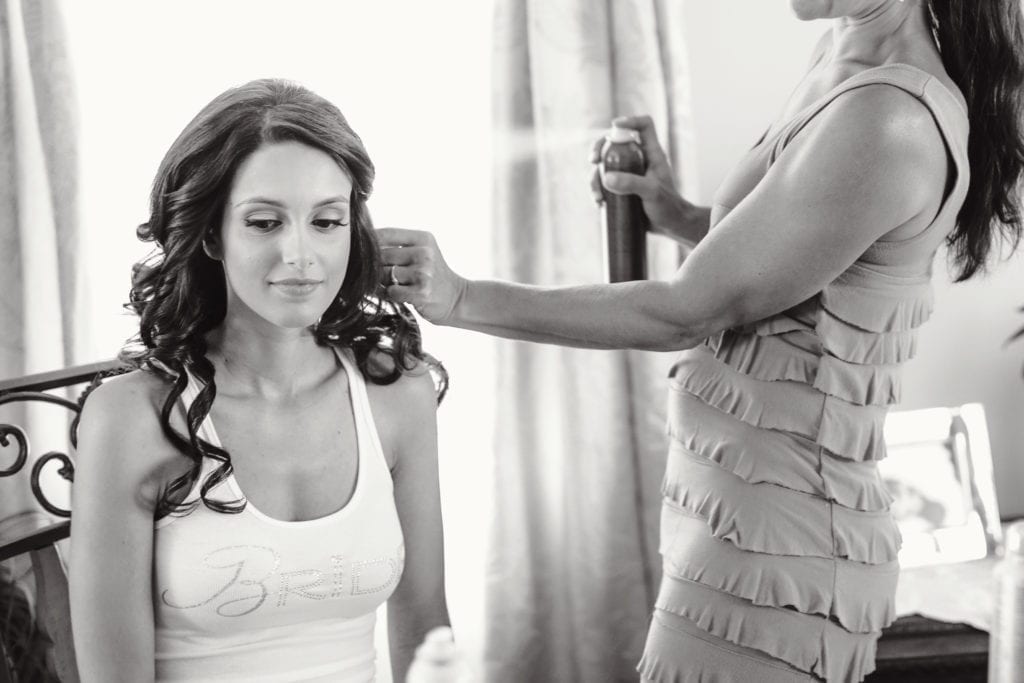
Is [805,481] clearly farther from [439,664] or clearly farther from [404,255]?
[439,664]

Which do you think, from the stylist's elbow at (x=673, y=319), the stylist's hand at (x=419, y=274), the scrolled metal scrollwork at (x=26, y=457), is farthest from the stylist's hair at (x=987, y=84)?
the scrolled metal scrollwork at (x=26, y=457)

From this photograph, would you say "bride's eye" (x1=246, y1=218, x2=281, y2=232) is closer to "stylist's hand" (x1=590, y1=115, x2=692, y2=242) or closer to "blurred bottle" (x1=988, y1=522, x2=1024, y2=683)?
"stylist's hand" (x1=590, y1=115, x2=692, y2=242)

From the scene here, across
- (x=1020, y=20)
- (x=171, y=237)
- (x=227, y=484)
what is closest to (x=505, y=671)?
(x=227, y=484)

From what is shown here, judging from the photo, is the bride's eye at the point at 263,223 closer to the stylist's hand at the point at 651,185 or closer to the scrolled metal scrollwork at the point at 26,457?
the scrolled metal scrollwork at the point at 26,457

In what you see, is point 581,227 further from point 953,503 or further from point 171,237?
point 171,237

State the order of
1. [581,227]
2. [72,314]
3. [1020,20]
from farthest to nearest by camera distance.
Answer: [581,227] → [72,314] → [1020,20]

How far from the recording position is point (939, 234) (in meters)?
1.37

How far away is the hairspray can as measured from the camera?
1.74m

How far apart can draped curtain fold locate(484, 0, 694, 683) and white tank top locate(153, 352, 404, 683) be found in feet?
3.60

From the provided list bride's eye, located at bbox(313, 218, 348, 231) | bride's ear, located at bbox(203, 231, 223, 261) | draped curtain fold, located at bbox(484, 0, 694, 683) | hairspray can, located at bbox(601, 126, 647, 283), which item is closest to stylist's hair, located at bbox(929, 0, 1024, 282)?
hairspray can, located at bbox(601, 126, 647, 283)

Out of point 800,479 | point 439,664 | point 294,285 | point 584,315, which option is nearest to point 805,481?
point 800,479

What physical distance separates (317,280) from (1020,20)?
36.5 inches

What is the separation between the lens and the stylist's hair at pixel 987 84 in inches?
54.5

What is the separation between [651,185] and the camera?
179 centimetres
